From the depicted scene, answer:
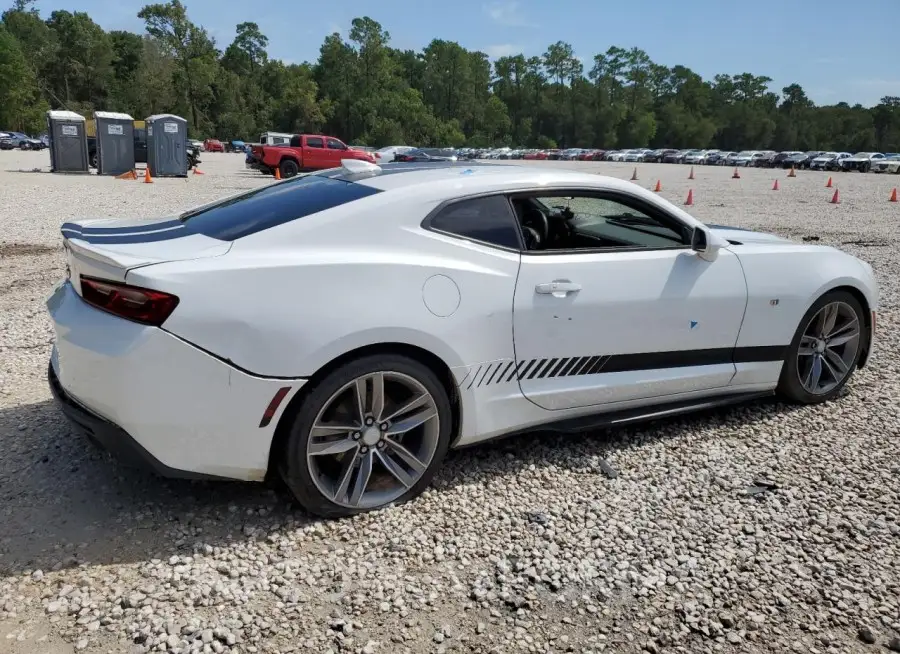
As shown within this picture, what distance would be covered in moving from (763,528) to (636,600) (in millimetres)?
870

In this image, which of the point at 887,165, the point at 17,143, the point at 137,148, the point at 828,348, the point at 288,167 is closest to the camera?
the point at 828,348

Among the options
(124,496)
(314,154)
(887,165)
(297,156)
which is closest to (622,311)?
(124,496)

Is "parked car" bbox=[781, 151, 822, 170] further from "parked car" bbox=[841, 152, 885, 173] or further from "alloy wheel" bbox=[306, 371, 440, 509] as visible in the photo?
"alloy wheel" bbox=[306, 371, 440, 509]

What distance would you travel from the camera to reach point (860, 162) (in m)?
51.8

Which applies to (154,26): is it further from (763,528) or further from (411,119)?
(763,528)

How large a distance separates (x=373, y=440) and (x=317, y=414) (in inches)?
13.0

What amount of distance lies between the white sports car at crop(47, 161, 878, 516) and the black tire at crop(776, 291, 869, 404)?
8 cm

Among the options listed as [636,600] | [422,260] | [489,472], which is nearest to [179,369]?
[422,260]

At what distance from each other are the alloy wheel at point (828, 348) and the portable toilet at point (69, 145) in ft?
88.2

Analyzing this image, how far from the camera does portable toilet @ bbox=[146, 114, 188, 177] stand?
2520cm

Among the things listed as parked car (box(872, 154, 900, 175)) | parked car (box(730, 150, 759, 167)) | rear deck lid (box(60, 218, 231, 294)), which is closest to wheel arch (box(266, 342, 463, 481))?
rear deck lid (box(60, 218, 231, 294))

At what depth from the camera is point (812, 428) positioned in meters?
4.39

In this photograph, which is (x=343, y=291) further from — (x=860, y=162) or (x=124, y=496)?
(x=860, y=162)

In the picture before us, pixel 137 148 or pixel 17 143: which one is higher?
pixel 137 148
